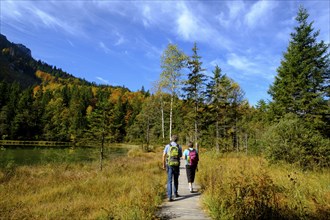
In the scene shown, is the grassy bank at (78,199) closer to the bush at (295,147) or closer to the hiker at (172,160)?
the hiker at (172,160)

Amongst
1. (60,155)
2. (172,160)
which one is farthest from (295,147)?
(60,155)

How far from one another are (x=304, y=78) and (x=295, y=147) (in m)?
9.91

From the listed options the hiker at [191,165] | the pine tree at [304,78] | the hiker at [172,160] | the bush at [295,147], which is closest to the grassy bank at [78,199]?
the hiker at [172,160]

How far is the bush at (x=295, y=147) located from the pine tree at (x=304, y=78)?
6.66m

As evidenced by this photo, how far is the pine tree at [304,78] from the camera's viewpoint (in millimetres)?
19281

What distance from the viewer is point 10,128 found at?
209 feet

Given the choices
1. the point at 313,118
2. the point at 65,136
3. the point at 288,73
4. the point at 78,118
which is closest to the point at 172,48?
the point at 288,73

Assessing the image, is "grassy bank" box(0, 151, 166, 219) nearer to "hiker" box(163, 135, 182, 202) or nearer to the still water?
"hiker" box(163, 135, 182, 202)

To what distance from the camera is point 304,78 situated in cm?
2008

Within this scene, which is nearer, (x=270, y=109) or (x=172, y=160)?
(x=172, y=160)

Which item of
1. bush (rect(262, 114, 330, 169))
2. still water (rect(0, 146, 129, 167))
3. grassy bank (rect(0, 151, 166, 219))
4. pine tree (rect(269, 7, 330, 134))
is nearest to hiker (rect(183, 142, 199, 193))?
grassy bank (rect(0, 151, 166, 219))

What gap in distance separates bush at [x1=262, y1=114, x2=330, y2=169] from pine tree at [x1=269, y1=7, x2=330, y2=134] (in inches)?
262

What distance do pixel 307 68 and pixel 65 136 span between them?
214 feet

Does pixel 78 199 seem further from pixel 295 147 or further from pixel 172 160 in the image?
pixel 295 147
